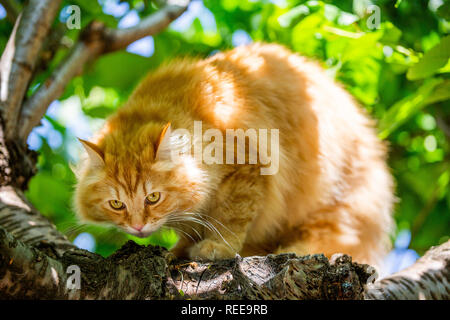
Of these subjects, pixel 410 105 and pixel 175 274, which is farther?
pixel 410 105

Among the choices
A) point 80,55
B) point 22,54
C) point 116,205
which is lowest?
point 116,205

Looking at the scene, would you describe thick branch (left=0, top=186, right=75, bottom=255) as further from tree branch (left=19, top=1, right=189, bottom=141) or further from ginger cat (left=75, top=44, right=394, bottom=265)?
tree branch (left=19, top=1, right=189, bottom=141)

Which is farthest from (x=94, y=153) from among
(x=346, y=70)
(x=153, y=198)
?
(x=346, y=70)

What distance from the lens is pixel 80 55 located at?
3.16 m

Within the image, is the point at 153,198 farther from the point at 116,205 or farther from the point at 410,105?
the point at 410,105

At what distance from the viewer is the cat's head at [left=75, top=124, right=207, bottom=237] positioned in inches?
103

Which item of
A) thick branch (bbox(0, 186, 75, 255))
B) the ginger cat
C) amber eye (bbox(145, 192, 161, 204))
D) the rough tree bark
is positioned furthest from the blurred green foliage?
the rough tree bark

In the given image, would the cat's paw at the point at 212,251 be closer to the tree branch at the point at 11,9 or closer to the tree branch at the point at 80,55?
the tree branch at the point at 80,55

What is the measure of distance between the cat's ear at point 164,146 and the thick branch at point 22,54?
0.91 m

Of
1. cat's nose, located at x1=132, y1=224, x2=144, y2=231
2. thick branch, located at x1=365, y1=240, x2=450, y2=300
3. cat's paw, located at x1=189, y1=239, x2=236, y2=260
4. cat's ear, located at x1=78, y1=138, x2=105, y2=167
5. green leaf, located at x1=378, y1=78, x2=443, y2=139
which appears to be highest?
green leaf, located at x1=378, y1=78, x2=443, y2=139

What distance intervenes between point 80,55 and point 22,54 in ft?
Answer: 1.21

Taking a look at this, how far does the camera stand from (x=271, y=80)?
10.3 ft

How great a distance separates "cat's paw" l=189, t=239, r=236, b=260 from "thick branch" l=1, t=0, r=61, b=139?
A: 4.26 ft

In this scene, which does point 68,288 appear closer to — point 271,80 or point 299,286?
point 299,286
